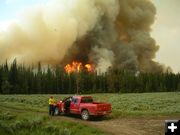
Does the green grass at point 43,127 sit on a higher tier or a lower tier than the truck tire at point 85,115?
lower

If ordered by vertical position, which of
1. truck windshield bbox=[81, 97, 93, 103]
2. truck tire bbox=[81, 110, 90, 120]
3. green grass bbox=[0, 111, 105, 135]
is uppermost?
truck windshield bbox=[81, 97, 93, 103]

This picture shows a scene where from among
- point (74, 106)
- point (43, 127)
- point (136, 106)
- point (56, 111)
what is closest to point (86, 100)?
point (74, 106)

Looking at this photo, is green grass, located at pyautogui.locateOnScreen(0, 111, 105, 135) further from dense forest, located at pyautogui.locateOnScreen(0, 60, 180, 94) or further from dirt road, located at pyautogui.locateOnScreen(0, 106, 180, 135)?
dense forest, located at pyautogui.locateOnScreen(0, 60, 180, 94)

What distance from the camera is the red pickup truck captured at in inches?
1166

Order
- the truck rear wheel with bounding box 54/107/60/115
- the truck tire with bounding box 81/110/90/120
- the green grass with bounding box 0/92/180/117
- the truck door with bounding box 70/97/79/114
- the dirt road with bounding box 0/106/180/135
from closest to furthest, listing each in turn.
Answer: the dirt road with bounding box 0/106/180/135, the truck tire with bounding box 81/110/90/120, the truck door with bounding box 70/97/79/114, the truck rear wheel with bounding box 54/107/60/115, the green grass with bounding box 0/92/180/117

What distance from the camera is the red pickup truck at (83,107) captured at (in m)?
29.6

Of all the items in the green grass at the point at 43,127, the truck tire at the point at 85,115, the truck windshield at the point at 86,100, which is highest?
the truck windshield at the point at 86,100

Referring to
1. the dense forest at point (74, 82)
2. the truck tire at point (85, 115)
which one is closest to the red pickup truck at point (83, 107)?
the truck tire at point (85, 115)

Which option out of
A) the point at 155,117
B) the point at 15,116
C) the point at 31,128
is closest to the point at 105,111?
the point at 155,117

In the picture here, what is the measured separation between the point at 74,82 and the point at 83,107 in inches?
4763

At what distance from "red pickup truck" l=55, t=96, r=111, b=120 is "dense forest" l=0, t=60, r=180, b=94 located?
333 ft

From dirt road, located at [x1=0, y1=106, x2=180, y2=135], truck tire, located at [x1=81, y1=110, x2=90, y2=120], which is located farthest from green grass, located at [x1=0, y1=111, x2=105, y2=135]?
truck tire, located at [x1=81, y1=110, x2=90, y2=120]

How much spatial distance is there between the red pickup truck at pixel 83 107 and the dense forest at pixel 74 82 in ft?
333

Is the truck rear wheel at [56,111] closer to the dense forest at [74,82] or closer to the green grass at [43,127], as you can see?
the green grass at [43,127]
